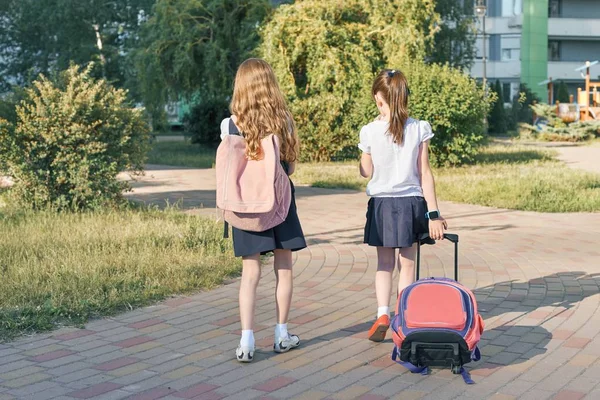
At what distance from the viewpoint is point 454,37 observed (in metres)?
32.5

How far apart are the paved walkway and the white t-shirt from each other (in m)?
1.00

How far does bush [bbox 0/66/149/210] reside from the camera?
10.2 meters

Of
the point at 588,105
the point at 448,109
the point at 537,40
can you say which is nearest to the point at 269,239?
the point at 448,109

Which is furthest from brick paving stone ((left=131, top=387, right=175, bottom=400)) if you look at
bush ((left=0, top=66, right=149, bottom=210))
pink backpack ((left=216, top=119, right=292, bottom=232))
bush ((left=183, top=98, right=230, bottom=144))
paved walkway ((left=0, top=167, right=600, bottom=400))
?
bush ((left=183, top=98, right=230, bottom=144))

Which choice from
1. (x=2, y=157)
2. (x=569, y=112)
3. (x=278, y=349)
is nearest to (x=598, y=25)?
(x=569, y=112)

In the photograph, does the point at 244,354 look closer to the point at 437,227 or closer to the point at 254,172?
the point at 254,172

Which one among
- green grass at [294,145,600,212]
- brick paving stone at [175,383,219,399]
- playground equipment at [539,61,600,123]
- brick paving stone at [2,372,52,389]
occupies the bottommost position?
green grass at [294,145,600,212]

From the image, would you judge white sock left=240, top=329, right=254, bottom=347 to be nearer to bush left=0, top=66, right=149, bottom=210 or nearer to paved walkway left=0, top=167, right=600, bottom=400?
paved walkway left=0, top=167, right=600, bottom=400

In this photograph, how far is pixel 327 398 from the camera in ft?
13.7

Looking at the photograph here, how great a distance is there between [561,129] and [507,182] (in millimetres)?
19319

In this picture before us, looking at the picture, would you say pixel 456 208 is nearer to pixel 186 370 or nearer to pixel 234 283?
pixel 234 283

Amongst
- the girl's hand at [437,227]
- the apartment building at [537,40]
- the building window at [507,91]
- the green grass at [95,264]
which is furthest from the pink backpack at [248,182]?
the building window at [507,91]

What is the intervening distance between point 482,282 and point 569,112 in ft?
96.0

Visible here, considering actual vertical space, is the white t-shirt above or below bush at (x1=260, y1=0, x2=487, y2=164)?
below
